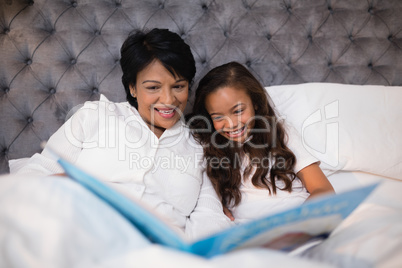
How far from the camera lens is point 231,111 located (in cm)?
112

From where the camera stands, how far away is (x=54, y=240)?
53 centimetres

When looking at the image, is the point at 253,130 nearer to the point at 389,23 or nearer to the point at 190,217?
the point at 190,217

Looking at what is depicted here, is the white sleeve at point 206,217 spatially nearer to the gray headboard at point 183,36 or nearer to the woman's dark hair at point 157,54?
the woman's dark hair at point 157,54

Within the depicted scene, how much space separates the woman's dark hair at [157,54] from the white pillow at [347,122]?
50 centimetres

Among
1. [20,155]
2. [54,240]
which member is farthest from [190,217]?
[20,155]

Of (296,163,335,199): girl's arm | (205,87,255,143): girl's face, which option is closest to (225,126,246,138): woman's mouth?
(205,87,255,143): girl's face

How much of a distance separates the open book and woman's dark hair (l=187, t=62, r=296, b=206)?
Answer: 47 cm

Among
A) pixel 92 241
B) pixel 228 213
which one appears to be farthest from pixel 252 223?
pixel 228 213

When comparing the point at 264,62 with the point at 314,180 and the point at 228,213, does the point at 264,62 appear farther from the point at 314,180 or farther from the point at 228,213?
the point at 228,213

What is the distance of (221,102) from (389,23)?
117 centimetres

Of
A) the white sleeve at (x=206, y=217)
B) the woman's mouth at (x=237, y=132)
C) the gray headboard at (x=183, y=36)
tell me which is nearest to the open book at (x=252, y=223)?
the white sleeve at (x=206, y=217)

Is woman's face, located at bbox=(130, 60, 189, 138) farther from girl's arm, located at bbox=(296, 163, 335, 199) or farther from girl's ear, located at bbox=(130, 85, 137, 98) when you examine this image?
girl's arm, located at bbox=(296, 163, 335, 199)

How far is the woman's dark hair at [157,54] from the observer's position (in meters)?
1.07

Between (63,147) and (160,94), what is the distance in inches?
15.9
